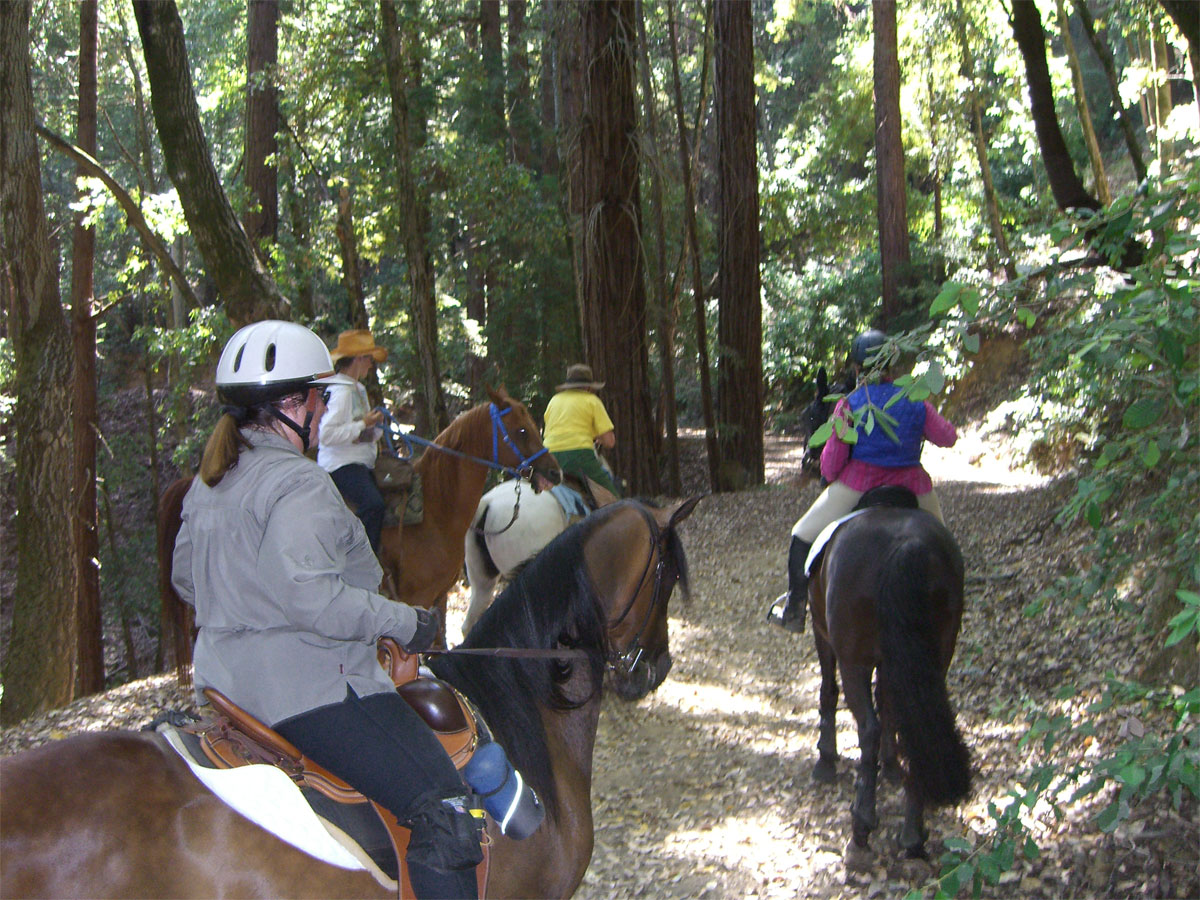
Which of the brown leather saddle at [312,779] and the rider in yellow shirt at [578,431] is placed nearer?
the brown leather saddle at [312,779]

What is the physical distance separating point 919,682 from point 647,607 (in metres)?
1.75

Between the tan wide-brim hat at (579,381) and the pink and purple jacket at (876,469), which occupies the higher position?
the tan wide-brim hat at (579,381)

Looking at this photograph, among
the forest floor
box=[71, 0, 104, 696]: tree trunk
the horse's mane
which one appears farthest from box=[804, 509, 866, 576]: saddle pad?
box=[71, 0, 104, 696]: tree trunk

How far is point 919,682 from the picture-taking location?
4.77 metres

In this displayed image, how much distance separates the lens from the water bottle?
3135mm

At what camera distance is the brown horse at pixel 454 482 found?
27.1 feet

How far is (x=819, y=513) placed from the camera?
6.26m

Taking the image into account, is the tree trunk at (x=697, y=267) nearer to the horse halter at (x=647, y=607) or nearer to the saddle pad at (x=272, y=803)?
the horse halter at (x=647, y=607)

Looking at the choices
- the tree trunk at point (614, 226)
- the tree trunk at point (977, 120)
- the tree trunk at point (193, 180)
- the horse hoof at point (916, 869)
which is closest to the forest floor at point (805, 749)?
the horse hoof at point (916, 869)

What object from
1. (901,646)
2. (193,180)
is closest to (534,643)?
(901,646)

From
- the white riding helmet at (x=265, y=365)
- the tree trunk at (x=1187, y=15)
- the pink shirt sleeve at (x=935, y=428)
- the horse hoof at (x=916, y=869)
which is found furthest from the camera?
the tree trunk at (x=1187, y=15)

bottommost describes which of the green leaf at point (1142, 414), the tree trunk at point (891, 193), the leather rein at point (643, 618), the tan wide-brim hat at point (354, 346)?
the leather rein at point (643, 618)

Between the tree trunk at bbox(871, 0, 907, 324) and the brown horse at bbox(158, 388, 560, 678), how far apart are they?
18.4 metres

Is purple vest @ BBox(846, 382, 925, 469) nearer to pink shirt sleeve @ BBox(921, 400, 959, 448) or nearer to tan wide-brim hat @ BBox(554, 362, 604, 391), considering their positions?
pink shirt sleeve @ BBox(921, 400, 959, 448)
